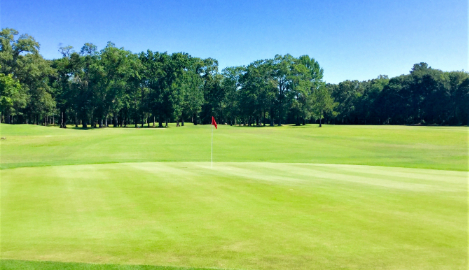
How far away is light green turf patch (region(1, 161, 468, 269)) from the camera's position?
5.42 meters

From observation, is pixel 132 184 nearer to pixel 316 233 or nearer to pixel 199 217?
pixel 199 217

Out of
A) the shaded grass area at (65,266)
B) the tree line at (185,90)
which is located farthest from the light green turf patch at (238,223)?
the tree line at (185,90)

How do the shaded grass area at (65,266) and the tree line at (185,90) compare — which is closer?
the shaded grass area at (65,266)

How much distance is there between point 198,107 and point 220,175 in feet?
277

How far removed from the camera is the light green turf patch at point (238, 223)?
17.8ft

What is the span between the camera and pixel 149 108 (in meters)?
91.1

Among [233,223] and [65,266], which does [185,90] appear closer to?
[233,223]

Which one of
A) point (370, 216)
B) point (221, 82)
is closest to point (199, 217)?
point (370, 216)

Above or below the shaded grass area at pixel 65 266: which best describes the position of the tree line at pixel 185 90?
above

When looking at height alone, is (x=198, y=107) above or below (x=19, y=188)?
above

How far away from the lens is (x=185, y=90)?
→ 9081cm

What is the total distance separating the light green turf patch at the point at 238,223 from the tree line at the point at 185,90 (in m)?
61.2

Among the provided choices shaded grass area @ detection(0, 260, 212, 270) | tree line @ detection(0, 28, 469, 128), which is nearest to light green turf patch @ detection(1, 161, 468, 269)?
shaded grass area @ detection(0, 260, 212, 270)

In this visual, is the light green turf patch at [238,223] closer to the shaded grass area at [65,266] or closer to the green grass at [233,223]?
the green grass at [233,223]
